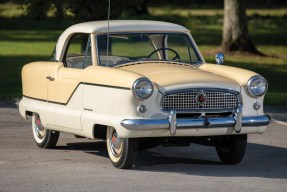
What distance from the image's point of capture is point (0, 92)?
20984 millimetres

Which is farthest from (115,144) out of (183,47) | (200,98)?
(183,47)

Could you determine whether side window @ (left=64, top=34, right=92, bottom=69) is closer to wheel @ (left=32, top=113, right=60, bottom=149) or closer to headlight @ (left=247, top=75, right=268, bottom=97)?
wheel @ (left=32, top=113, right=60, bottom=149)

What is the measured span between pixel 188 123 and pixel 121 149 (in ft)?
2.60

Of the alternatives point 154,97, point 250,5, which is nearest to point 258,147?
point 154,97

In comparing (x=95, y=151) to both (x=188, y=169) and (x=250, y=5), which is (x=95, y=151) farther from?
(x=250, y=5)

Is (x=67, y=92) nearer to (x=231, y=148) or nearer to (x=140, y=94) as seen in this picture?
(x=140, y=94)

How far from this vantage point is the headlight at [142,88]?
10875 mm

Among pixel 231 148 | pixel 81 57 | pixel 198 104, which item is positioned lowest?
pixel 231 148

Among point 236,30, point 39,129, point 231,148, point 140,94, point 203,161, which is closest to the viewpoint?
point 140,94

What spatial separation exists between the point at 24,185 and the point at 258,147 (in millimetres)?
4184

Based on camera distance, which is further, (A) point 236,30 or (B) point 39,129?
(A) point 236,30

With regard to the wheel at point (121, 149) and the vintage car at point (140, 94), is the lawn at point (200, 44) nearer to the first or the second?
the vintage car at point (140, 94)

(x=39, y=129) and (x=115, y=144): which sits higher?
(x=115, y=144)

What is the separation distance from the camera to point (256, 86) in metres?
11.6
